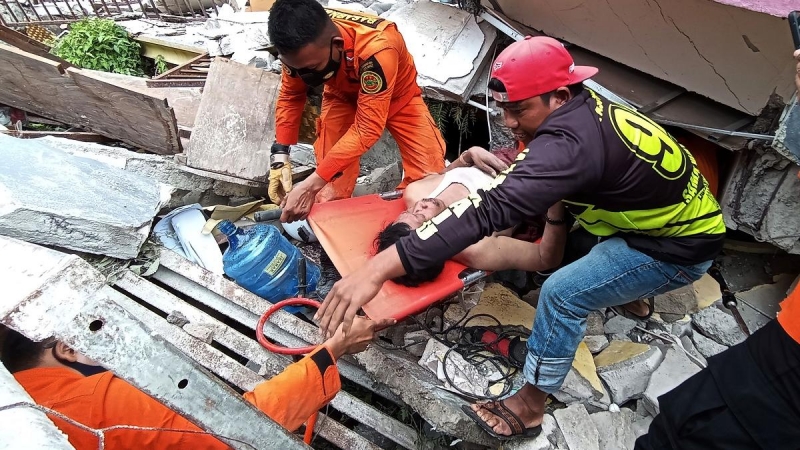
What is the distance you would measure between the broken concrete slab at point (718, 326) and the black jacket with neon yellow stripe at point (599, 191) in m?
1.32

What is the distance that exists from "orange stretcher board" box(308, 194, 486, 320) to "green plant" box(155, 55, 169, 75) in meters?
4.13

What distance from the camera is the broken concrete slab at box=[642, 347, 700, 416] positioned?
2.76m

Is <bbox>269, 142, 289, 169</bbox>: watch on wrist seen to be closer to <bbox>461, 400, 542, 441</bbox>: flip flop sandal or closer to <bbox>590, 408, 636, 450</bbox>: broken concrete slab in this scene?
<bbox>461, 400, 542, 441</bbox>: flip flop sandal

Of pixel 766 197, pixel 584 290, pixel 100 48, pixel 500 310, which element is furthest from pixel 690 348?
pixel 100 48

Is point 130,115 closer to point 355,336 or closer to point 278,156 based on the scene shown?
point 278,156

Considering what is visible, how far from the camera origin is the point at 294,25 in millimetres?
2951

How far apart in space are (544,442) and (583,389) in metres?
0.43

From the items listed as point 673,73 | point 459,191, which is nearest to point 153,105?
point 459,191

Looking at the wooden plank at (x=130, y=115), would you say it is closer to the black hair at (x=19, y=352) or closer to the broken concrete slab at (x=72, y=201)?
the broken concrete slab at (x=72, y=201)

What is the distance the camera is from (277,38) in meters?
2.97

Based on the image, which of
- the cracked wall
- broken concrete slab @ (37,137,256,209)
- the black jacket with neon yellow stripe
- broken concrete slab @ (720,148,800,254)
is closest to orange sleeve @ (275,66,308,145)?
broken concrete slab @ (37,137,256,209)

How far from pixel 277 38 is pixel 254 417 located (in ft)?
7.75

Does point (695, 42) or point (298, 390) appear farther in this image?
point (695, 42)

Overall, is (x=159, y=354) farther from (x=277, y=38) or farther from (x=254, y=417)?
(x=277, y=38)
